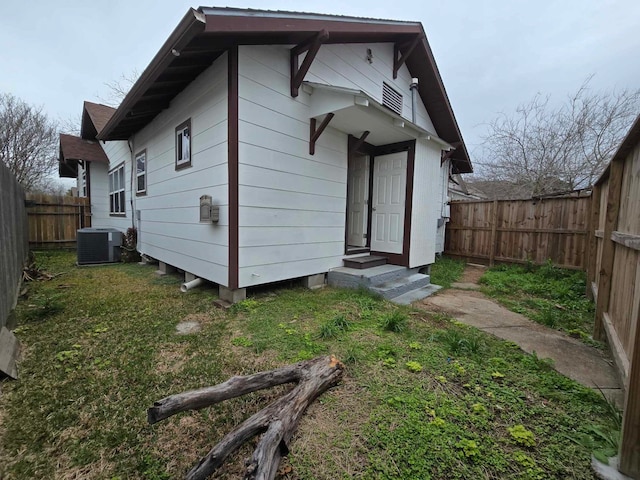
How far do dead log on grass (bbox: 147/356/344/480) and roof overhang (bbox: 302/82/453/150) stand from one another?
10.9ft

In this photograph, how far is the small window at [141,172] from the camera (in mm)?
6587

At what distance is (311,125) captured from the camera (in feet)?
14.4

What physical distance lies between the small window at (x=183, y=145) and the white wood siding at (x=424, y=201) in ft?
13.5

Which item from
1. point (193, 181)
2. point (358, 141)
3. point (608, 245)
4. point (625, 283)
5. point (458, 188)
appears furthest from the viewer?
point (458, 188)

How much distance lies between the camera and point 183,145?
487 cm

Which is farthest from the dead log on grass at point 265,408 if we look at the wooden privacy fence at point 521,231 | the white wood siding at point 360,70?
the wooden privacy fence at point 521,231

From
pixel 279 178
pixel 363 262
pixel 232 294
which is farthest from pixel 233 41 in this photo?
pixel 363 262

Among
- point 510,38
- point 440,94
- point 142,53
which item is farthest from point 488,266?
point 142,53

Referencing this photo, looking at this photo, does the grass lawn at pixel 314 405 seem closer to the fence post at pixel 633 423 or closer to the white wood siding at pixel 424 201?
the fence post at pixel 633 423

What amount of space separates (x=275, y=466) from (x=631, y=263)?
9.38 ft

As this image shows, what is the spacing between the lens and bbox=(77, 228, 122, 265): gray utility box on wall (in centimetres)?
658

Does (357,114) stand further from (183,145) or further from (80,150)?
(80,150)

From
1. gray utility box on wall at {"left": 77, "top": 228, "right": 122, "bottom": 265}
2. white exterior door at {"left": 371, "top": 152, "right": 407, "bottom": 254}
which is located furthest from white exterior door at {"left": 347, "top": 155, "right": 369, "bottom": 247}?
gray utility box on wall at {"left": 77, "top": 228, "right": 122, "bottom": 265}

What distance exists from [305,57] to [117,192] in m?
8.12
